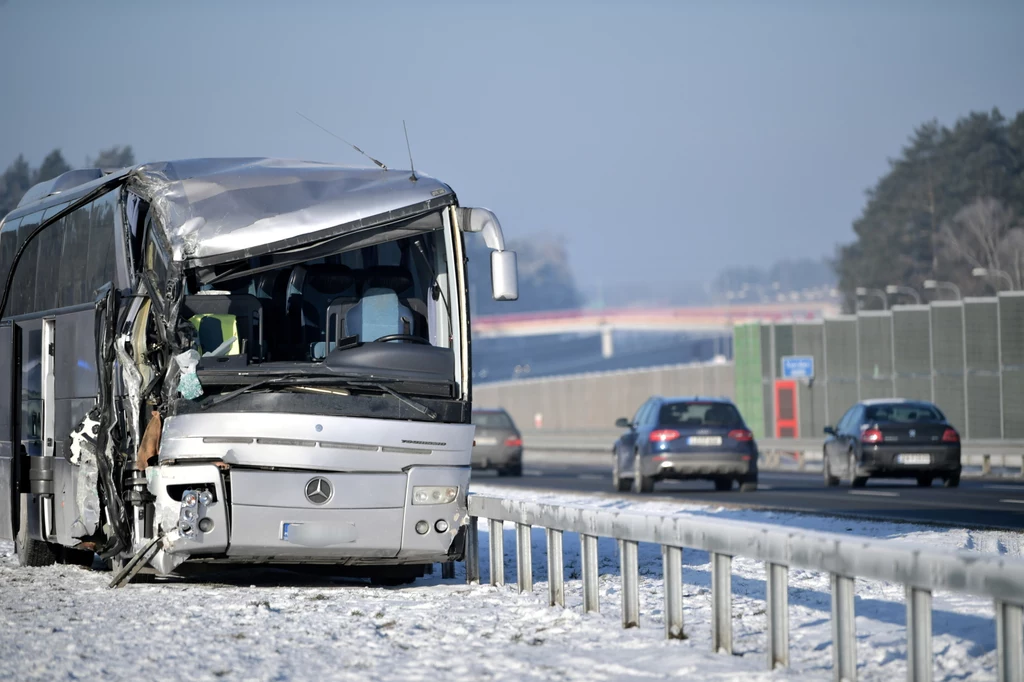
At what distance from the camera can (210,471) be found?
12.2 meters

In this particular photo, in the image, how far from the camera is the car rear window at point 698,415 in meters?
29.1

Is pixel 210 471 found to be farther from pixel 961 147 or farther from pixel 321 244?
pixel 961 147

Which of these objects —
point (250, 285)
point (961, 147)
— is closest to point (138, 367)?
point (250, 285)

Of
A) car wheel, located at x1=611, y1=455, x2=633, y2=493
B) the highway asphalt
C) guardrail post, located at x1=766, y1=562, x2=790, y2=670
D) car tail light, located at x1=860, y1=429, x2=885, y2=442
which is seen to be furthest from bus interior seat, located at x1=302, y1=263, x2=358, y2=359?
car tail light, located at x1=860, y1=429, x2=885, y2=442

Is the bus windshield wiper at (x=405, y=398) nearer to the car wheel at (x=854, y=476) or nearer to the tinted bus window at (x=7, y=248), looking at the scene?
the tinted bus window at (x=7, y=248)

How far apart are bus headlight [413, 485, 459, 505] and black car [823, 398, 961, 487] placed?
18.6m

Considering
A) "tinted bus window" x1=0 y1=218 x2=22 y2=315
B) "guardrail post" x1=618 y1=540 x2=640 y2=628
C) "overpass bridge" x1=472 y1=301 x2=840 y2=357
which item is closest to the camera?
"guardrail post" x1=618 y1=540 x2=640 y2=628

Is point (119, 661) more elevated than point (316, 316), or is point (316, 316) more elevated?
point (316, 316)

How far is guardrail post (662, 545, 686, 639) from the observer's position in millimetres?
10031

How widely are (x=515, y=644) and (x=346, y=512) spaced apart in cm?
281

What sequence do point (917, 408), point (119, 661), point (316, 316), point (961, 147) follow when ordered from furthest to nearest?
point (961, 147) → point (917, 408) → point (316, 316) → point (119, 661)

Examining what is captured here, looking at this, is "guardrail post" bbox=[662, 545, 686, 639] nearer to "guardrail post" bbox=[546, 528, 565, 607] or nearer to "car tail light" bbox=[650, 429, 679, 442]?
"guardrail post" bbox=[546, 528, 565, 607]

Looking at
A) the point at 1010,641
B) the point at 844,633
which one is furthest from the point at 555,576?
the point at 1010,641

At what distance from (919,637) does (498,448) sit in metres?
32.6
